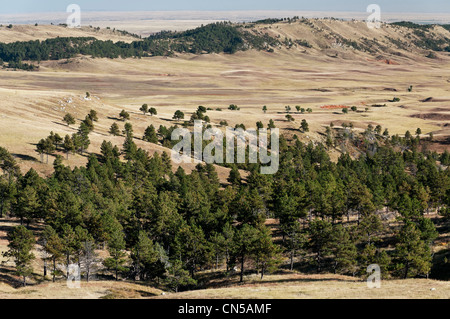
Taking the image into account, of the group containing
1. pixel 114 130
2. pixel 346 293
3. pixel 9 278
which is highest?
pixel 114 130

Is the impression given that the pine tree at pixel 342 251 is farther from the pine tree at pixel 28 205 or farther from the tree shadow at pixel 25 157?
the tree shadow at pixel 25 157

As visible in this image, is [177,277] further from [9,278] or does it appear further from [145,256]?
[9,278]

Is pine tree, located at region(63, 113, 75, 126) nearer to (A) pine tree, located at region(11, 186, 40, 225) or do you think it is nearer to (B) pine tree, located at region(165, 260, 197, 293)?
(A) pine tree, located at region(11, 186, 40, 225)

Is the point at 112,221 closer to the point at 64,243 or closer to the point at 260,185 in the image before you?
the point at 64,243

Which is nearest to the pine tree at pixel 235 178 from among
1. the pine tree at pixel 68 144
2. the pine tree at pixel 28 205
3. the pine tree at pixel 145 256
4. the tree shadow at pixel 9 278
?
the pine tree at pixel 68 144

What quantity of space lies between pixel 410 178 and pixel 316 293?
277 feet

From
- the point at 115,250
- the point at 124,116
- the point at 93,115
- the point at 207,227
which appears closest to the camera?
the point at 115,250

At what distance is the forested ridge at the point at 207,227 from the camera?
66.6 metres

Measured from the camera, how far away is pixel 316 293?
148ft

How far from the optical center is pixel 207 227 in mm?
82688

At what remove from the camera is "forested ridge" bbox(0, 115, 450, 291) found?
66.6m

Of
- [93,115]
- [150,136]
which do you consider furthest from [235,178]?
[93,115]

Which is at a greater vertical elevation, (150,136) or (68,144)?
(68,144)
